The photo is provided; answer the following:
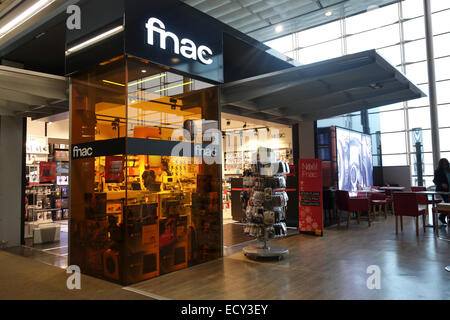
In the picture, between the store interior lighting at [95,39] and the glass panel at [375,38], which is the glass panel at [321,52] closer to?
the glass panel at [375,38]

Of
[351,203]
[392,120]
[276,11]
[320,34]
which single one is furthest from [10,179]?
[320,34]

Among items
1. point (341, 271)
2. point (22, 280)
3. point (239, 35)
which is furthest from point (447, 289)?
point (239, 35)

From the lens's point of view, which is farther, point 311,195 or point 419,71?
point 419,71

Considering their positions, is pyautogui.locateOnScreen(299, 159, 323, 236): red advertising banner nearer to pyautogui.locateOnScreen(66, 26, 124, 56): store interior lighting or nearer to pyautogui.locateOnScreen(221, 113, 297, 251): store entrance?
pyautogui.locateOnScreen(221, 113, 297, 251): store entrance

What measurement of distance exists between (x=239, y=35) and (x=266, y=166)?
3.01 meters

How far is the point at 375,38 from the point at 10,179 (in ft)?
46.9

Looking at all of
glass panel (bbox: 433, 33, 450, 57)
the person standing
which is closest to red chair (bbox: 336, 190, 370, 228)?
the person standing

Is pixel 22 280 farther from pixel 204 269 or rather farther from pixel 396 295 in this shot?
pixel 396 295

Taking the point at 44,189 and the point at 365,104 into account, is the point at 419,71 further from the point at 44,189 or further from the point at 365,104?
the point at 44,189

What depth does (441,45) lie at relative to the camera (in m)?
12.4

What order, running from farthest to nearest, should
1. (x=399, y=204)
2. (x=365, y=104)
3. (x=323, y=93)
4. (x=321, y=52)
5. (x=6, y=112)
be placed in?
(x=321, y=52) < (x=365, y=104) < (x=399, y=204) < (x=6, y=112) < (x=323, y=93)

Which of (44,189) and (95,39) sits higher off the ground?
(95,39)

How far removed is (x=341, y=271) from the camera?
13.8 feet

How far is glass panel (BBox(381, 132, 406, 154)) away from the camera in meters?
13.5
